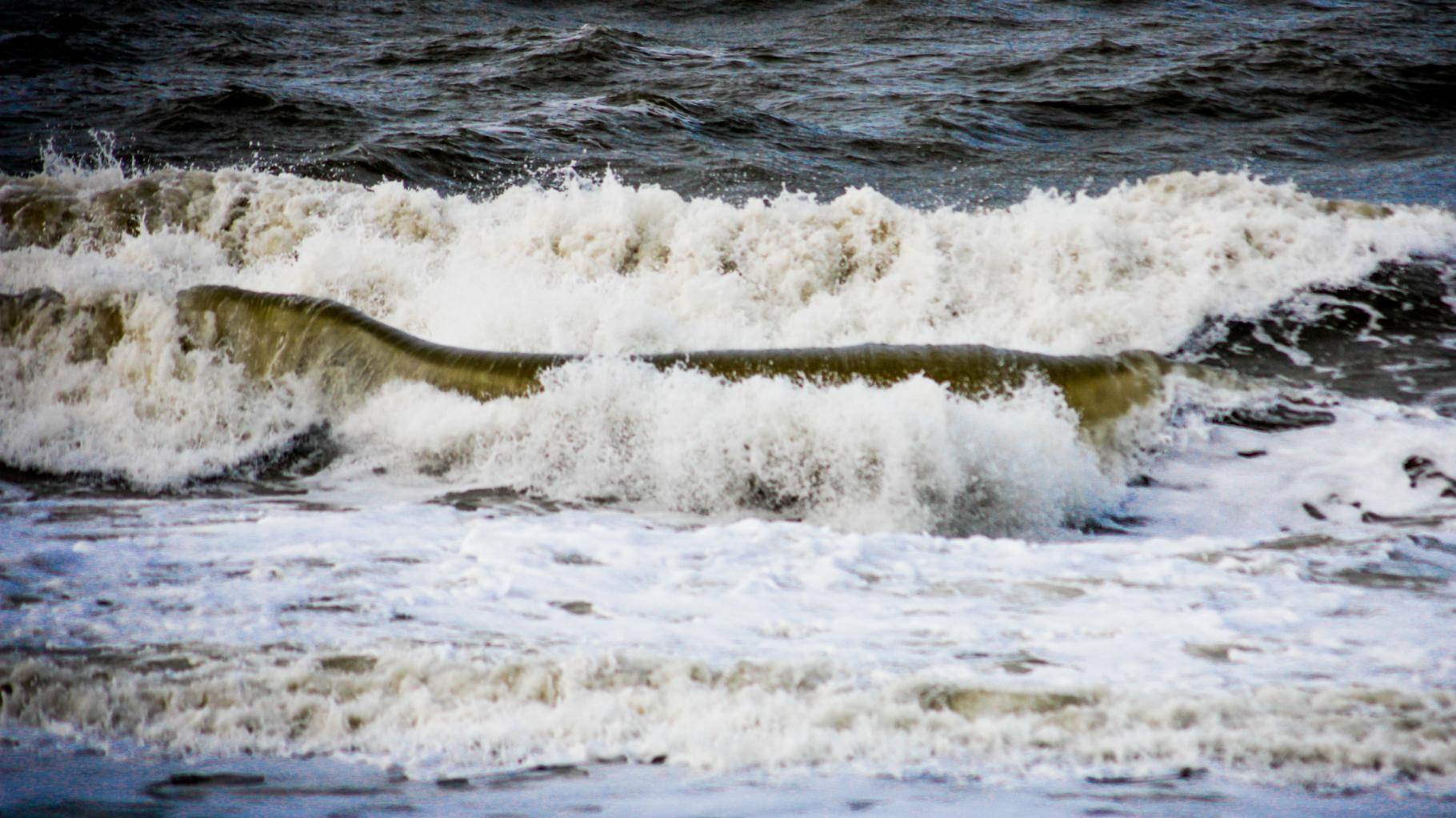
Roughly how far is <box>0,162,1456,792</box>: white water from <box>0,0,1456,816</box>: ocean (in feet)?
0.06

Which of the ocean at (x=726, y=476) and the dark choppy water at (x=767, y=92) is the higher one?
the dark choppy water at (x=767, y=92)

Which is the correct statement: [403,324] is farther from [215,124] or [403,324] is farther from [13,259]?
[215,124]

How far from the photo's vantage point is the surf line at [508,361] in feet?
17.0

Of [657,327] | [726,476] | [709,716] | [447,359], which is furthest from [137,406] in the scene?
[709,716]

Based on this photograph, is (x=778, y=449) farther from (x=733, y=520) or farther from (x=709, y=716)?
(x=709, y=716)

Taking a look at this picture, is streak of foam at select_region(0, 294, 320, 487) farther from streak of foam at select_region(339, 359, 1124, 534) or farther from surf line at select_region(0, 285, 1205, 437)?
streak of foam at select_region(339, 359, 1124, 534)

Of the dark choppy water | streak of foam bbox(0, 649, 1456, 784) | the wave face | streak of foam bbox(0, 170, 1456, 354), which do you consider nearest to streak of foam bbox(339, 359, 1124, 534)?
the wave face

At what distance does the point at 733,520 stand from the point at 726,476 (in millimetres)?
264

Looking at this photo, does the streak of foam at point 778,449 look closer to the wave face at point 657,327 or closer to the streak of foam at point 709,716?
the wave face at point 657,327

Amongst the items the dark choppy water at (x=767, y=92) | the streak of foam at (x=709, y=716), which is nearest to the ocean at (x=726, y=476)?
the streak of foam at (x=709, y=716)

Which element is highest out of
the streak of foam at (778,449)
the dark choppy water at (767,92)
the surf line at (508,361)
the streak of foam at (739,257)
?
the dark choppy water at (767,92)

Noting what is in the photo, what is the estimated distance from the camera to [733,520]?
463 cm

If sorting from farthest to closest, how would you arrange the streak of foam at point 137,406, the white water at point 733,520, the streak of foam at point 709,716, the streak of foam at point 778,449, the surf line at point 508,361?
the streak of foam at point 137,406
the surf line at point 508,361
the streak of foam at point 778,449
the white water at point 733,520
the streak of foam at point 709,716

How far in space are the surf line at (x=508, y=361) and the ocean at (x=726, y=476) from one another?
24mm
